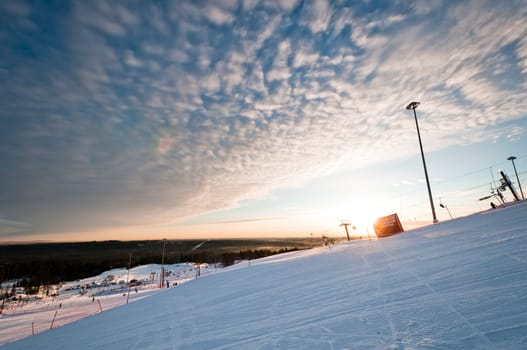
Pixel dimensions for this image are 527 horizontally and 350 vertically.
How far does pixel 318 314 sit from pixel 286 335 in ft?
4.06

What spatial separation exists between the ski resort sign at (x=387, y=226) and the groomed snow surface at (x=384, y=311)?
629 inches

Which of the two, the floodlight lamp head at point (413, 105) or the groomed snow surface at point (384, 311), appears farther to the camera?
the floodlight lamp head at point (413, 105)

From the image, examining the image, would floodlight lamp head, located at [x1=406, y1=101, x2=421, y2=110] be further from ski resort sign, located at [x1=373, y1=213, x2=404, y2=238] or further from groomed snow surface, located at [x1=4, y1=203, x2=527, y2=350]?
groomed snow surface, located at [x1=4, y1=203, x2=527, y2=350]

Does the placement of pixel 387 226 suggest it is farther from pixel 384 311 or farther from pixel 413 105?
pixel 384 311

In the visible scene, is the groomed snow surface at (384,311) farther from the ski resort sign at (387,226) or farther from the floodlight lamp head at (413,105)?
the floodlight lamp head at (413,105)

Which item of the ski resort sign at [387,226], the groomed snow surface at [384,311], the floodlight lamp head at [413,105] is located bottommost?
the groomed snow surface at [384,311]

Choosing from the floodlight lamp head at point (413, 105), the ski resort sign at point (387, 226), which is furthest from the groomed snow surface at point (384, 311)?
the floodlight lamp head at point (413, 105)

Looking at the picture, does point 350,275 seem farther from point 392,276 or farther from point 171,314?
point 171,314

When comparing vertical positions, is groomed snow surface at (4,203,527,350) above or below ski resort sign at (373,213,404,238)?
below

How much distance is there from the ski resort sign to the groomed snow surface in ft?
52.4

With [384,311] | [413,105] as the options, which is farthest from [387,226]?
[384,311]

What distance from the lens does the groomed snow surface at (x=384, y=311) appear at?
3848 millimetres

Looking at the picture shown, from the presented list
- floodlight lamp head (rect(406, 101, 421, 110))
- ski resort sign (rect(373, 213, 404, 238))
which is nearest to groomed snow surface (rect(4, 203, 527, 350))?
ski resort sign (rect(373, 213, 404, 238))

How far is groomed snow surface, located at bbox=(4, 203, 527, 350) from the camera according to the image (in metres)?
3.85
